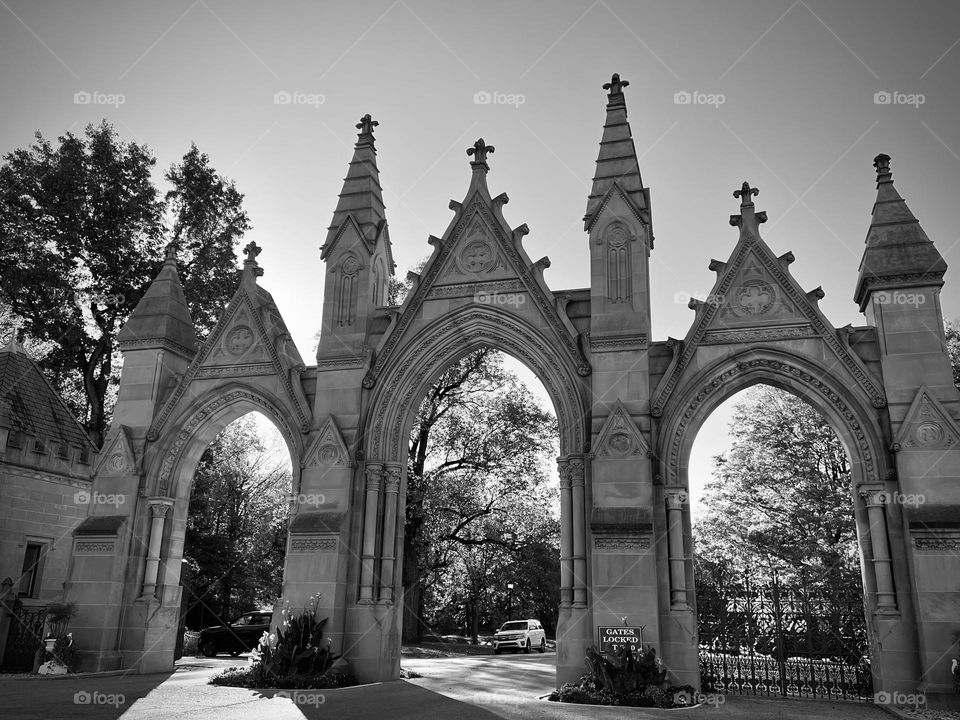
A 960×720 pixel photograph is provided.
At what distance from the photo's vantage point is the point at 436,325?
1625cm

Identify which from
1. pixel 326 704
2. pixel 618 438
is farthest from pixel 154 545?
pixel 618 438

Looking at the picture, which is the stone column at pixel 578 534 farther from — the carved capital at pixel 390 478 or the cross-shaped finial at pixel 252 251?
the cross-shaped finial at pixel 252 251

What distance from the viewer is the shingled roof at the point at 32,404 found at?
20312mm

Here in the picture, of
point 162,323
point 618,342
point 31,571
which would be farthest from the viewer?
point 31,571

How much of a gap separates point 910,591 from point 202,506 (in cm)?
2673
